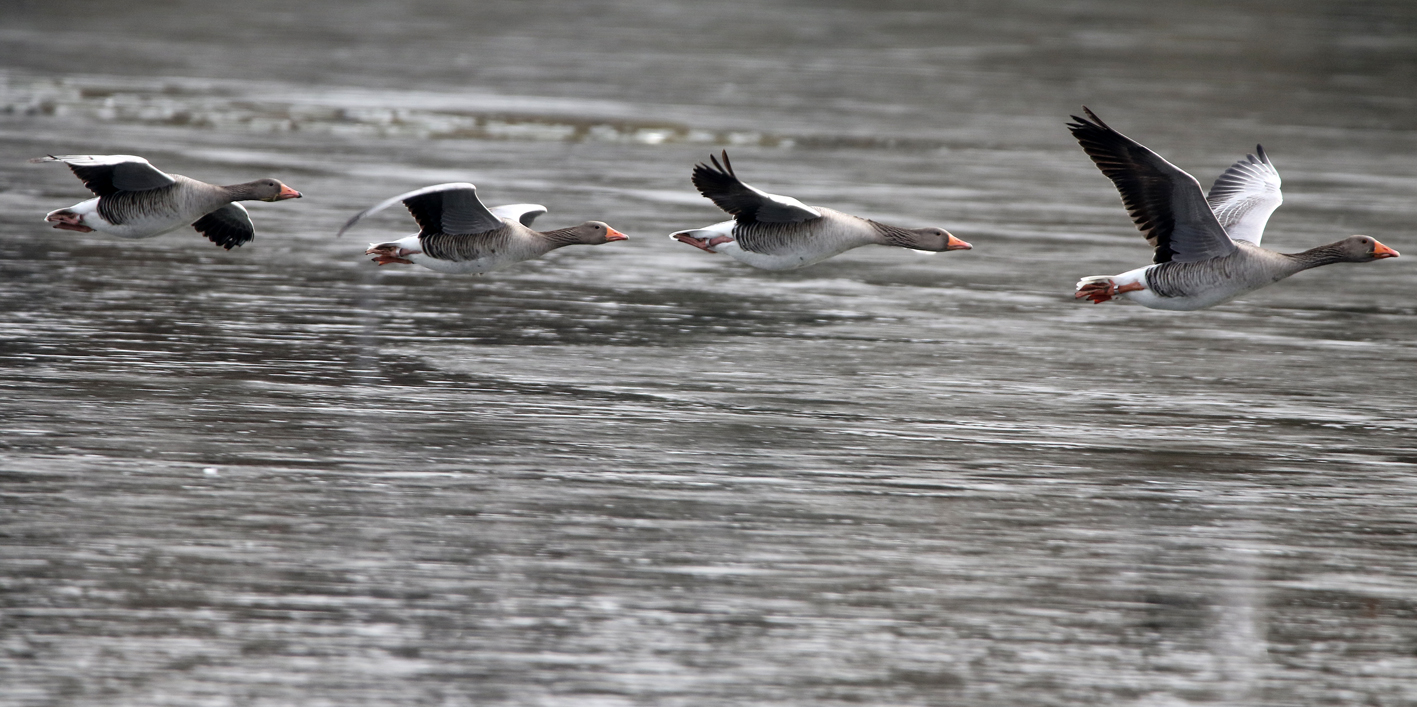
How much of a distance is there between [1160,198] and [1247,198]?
1.42 m

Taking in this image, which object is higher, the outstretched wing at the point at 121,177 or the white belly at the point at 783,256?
the outstretched wing at the point at 121,177

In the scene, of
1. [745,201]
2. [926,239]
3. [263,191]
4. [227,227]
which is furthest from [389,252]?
[926,239]

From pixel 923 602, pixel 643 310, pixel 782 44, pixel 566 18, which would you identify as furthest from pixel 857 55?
pixel 923 602

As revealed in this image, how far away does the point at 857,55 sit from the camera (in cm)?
2761

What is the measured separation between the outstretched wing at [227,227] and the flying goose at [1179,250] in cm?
477

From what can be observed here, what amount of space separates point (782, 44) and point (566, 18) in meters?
5.30

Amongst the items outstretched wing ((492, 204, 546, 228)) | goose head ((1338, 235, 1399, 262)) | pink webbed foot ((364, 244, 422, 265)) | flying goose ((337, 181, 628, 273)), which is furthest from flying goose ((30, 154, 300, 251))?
goose head ((1338, 235, 1399, 262))

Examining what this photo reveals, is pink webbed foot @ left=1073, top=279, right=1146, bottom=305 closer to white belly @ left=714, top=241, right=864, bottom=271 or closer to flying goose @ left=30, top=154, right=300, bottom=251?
white belly @ left=714, top=241, right=864, bottom=271

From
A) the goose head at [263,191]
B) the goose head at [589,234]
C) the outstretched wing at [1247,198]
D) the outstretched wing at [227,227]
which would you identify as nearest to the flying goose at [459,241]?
the goose head at [589,234]

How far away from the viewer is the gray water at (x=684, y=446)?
6.14 m

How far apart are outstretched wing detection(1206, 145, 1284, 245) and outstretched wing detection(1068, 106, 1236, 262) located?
699mm

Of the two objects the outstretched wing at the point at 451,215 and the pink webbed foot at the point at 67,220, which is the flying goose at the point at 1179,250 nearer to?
the outstretched wing at the point at 451,215

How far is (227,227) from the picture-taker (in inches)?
407

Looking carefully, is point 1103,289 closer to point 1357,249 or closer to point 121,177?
point 1357,249
